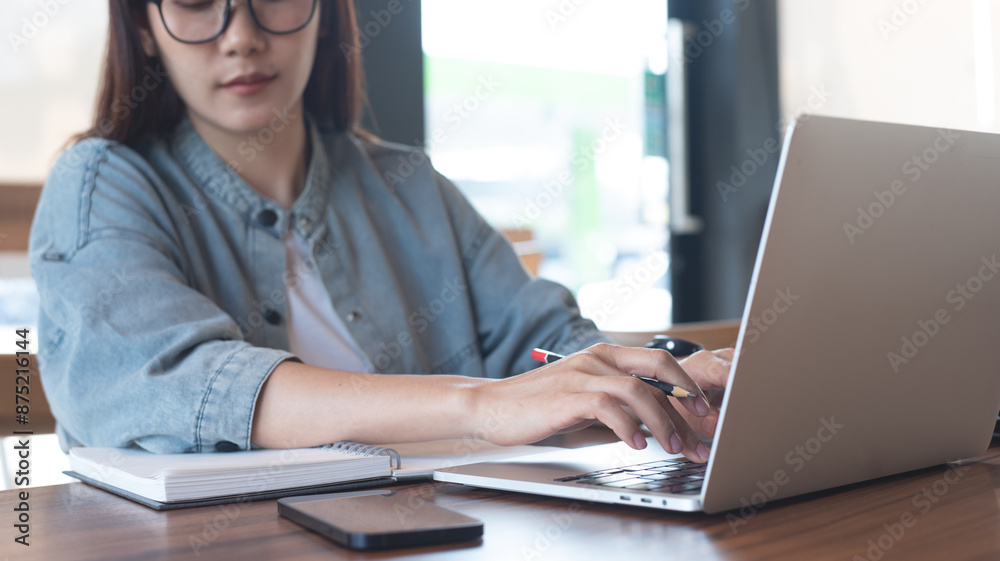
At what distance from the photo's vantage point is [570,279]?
3.60 meters

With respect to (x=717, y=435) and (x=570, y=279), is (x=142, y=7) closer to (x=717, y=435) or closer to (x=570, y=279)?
(x=717, y=435)

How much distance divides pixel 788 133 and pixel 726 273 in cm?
340

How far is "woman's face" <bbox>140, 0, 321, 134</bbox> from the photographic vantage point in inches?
42.4

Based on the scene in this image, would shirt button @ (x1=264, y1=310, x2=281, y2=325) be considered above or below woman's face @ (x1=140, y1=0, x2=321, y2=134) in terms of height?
below

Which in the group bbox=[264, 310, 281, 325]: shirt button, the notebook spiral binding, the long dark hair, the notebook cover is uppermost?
the long dark hair

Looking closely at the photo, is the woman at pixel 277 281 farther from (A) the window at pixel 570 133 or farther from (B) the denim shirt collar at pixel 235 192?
(A) the window at pixel 570 133

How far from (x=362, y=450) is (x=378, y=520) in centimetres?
22

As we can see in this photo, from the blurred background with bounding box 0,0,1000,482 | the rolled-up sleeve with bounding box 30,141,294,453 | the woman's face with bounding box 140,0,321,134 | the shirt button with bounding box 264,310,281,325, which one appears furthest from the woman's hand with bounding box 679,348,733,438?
the blurred background with bounding box 0,0,1000,482

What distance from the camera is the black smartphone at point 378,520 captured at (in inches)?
19.2

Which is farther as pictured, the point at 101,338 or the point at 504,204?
the point at 504,204

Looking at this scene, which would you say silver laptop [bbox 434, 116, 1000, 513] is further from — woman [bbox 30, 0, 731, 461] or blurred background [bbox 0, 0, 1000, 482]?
blurred background [bbox 0, 0, 1000, 482]

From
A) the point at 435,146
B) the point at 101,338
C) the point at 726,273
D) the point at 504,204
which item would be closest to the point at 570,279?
the point at 504,204

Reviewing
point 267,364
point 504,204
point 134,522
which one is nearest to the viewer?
point 134,522

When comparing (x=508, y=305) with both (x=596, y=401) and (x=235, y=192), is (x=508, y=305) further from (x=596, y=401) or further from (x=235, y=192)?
(x=596, y=401)
